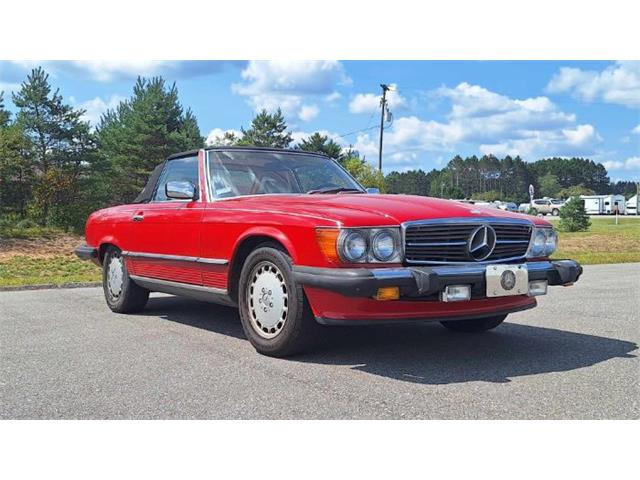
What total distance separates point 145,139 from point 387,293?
31512mm

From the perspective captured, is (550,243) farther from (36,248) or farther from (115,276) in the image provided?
(36,248)

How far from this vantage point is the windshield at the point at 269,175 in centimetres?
569

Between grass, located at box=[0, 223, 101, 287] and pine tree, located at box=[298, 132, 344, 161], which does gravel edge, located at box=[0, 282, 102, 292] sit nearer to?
grass, located at box=[0, 223, 101, 287]

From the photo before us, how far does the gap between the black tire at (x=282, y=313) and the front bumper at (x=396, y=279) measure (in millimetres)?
185

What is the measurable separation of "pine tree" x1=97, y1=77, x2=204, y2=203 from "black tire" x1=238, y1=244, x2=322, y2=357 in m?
28.8

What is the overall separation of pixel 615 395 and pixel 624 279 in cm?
795

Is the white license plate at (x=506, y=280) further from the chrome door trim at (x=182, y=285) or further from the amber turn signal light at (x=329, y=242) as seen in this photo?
the chrome door trim at (x=182, y=285)

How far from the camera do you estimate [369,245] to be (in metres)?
4.18

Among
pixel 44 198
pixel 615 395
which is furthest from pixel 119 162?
pixel 615 395

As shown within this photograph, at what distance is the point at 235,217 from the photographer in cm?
508

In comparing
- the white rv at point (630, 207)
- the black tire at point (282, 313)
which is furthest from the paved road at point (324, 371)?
the white rv at point (630, 207)

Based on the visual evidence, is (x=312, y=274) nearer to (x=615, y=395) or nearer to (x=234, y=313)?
(x=615, y=395)

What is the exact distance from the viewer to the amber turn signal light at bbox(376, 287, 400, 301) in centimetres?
404

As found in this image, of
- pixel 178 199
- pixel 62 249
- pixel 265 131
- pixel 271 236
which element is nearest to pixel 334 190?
pixel 271 236
